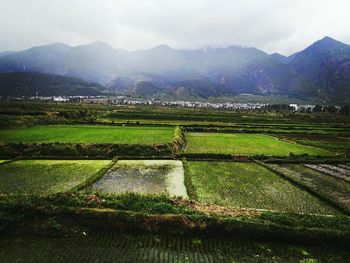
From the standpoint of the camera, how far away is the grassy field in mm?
16469

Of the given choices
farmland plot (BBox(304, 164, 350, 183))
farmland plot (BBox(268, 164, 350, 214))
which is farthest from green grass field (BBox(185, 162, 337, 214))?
farmland plot (BBox(304, 164, 350, 183))

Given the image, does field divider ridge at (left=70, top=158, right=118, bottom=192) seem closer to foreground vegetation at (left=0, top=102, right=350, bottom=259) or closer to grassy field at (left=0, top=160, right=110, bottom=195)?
foreground vegetation at (left=0, top=102, right=350, bottom=259)

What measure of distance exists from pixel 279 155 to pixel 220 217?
18.5m

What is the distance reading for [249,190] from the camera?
688 inches

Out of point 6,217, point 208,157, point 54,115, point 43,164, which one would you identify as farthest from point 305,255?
point 54,115

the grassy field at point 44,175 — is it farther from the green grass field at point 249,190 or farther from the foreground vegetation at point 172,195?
the green grass field at point 249,190

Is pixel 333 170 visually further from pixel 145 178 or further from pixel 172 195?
pixel 172 195

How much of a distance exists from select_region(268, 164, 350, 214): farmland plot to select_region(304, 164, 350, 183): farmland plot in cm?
59

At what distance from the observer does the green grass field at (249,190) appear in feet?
49.5

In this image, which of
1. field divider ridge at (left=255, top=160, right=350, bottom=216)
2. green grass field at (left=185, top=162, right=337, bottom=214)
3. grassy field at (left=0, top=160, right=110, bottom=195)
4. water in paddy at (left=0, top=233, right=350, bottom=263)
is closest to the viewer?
water in paddy at (left=0, top=233, right=350, bottom=263)

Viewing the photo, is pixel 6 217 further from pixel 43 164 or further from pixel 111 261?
pixel 43 164

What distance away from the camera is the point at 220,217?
39.6 ft

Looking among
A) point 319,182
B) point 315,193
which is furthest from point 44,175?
point 319,182

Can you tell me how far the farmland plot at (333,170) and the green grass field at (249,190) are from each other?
4362 millimetres
